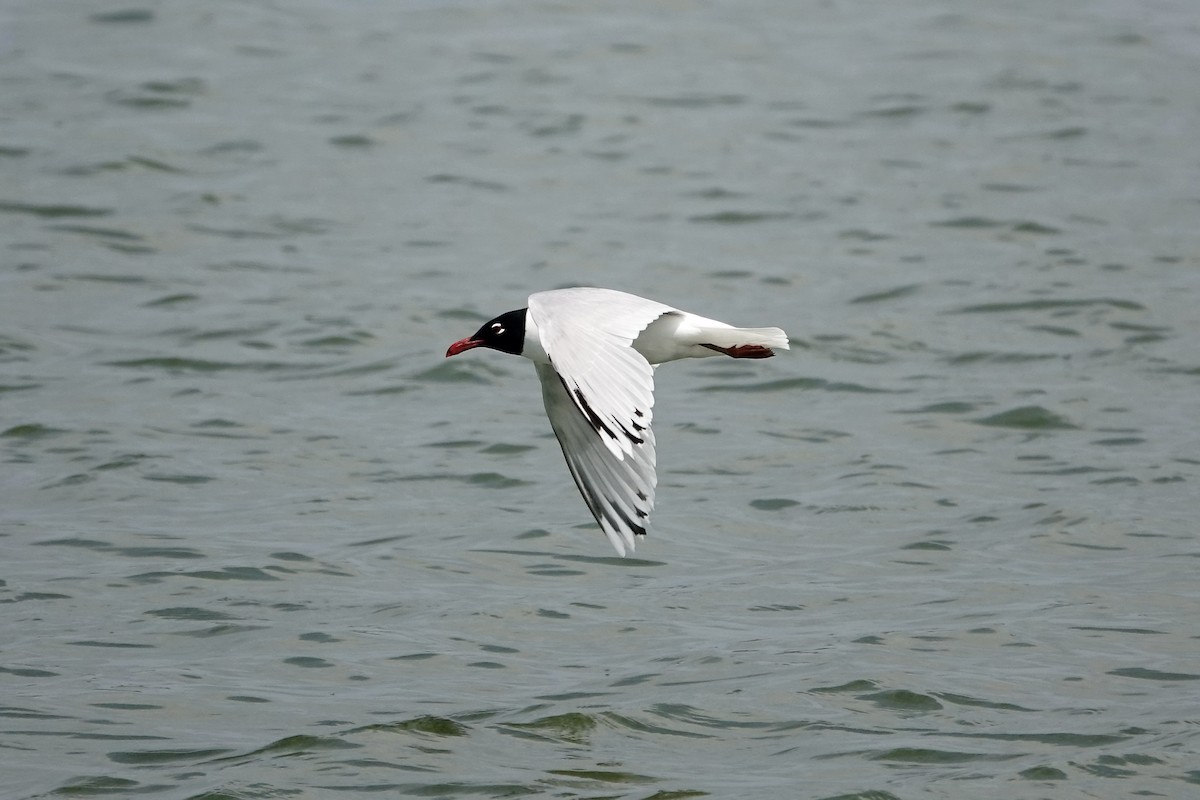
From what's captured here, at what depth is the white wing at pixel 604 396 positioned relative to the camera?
20.2 feet

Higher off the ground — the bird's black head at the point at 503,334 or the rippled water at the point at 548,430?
the bird's black head at the point at 503,334

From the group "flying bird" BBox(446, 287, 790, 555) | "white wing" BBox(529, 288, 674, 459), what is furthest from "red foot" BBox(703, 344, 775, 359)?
"white wing" BBox(529, 288, 674, 459)

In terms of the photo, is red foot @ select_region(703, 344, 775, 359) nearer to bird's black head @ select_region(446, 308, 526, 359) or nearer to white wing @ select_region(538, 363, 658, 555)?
white wing @ select_region(538, 363, 658, 555)

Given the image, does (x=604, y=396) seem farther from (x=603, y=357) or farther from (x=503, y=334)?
(x=503, y=334)

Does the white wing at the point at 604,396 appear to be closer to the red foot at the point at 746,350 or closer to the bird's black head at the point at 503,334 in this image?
the bird's black head at the point at 503,334

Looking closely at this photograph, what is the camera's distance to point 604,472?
7367 millimetres

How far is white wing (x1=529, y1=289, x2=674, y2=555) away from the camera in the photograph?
6145 millimetres

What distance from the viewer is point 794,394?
11078 millimetres

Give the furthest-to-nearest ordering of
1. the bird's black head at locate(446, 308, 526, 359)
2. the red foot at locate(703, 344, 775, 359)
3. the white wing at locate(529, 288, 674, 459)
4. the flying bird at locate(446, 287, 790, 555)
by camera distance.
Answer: the red foot at locate(703, 344, 775, 359) → the bird's black head at locate(446, 308, 526, 359) → the flying bird at locate(446, 287, 790, 555) → the white wing at locate(529, 288, 674, 459)

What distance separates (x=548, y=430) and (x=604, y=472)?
10.3 ft

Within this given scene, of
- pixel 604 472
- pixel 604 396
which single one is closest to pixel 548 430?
pixel 604 472

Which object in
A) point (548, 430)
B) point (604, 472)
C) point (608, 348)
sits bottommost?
point (548, 430)

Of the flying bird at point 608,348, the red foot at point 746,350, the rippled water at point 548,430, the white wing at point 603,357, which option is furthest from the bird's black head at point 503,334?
the rippled water at point 548,430

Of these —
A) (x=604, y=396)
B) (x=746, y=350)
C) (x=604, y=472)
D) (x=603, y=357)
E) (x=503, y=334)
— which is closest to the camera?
(x=604, y=396)
